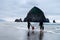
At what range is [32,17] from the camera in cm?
17850

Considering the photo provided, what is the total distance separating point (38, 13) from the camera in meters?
173

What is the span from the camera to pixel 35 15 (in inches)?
7160

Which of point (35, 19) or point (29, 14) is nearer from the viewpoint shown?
point (29, 14)

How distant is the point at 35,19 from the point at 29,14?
1436cm

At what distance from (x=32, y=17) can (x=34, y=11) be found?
226 inches

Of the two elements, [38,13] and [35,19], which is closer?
[38,13]

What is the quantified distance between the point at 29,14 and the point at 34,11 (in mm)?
6082

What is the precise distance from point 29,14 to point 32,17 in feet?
18.8

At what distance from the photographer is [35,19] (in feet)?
612

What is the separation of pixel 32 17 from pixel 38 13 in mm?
8495
